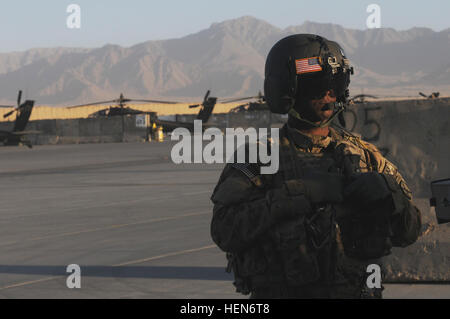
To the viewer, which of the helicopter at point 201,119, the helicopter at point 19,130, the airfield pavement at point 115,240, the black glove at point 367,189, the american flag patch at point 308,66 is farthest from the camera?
the helicopter at point 201,119

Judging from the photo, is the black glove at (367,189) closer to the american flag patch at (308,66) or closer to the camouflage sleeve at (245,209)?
the camouflage sleeve at (245,209)

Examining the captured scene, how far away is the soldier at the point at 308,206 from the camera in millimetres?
2920

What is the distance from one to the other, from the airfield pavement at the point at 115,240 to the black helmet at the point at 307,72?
5.18 metres

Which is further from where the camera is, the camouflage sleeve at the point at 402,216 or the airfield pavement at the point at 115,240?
the airfield pavement at the point at 115,240

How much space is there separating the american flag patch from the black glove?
46 cm

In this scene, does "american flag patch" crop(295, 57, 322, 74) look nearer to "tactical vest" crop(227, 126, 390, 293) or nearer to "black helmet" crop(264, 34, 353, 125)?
"black helmet" crop(264, 34, 353, 125)

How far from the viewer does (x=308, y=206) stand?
114 inches

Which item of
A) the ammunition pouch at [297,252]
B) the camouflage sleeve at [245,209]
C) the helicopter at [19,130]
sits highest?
the helicopter at [19,130]

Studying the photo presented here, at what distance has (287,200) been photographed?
2898 mm

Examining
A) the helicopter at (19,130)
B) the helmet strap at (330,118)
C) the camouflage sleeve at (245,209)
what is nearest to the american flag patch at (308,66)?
the helmet strap at (330,118)

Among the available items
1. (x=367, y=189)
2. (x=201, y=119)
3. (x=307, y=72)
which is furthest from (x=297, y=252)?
(x=201, y=119)

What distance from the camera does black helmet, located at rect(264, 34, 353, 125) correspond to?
3.08m
